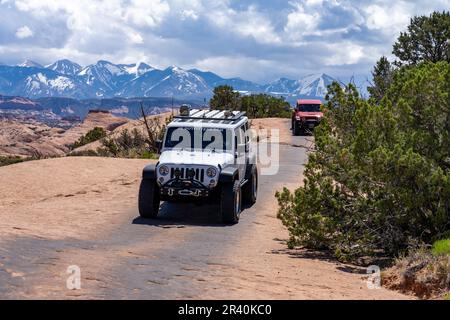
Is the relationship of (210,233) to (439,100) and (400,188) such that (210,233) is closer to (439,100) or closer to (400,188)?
(400,188)

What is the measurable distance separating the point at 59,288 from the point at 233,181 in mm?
6589

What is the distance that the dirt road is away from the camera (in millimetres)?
7676

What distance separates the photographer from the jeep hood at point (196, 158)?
1355 centimetres

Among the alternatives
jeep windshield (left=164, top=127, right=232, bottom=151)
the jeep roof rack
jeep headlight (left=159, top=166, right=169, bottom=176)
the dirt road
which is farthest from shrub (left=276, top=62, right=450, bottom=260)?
the jeep roof rack

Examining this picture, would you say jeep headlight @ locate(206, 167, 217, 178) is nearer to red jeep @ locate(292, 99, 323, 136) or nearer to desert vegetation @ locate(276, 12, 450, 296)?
desert vegetation @ locate(276, 12, 450, 296)

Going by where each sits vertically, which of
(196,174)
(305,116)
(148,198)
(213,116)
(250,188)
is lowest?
(250,188)

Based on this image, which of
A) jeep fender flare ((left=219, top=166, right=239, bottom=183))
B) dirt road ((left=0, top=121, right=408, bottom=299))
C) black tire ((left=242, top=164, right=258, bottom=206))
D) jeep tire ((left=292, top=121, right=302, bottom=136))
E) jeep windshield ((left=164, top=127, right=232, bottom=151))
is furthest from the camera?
jeep tire ((left=292, top=121, right=302, bottom=136))

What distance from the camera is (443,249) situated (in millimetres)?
9461

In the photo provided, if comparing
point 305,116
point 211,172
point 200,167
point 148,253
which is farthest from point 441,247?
point 305,116

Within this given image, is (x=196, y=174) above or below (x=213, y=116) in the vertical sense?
below

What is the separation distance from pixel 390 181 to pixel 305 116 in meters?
26.6

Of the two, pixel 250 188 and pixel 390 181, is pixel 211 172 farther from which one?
pixel 390 181

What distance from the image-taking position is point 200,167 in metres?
13.5

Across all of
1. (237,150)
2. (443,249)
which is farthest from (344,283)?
(237,150)
